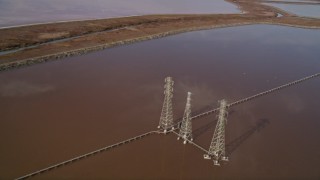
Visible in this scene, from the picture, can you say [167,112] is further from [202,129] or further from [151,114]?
[151,114]

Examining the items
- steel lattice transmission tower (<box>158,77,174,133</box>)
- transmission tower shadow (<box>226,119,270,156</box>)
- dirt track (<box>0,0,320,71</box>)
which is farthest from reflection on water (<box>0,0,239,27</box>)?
transmission tower shadow (<box>226,119,270,156</box>)

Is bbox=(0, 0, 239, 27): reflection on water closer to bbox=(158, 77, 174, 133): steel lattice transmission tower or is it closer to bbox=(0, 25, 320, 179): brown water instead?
bbox=(0, 25, 320, 179): brown water

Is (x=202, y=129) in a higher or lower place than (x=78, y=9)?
lower

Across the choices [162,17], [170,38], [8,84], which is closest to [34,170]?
[8,84]

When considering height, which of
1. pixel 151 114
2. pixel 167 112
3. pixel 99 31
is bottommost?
pixel 151 114

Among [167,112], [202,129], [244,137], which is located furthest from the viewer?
[202,129]

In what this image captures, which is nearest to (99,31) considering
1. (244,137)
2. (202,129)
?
(202,129)
